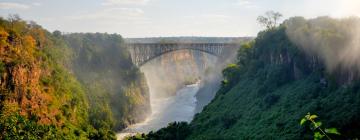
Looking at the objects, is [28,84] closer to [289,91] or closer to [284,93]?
[284,93]

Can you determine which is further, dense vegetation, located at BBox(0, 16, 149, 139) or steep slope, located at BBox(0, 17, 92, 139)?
dense vegetation, located at BBox(0, 16, 149, 139)

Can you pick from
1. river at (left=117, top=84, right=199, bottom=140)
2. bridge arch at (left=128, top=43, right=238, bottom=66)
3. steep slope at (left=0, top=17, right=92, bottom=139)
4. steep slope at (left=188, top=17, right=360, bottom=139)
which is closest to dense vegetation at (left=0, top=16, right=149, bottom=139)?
steep slope at (left=0, top=17, right=92, bottom=139)

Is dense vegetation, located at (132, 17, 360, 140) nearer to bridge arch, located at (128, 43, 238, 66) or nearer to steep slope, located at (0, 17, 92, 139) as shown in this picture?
steep slope, located at (0, 17, 92, 139)

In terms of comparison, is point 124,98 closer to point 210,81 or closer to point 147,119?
point 147,119

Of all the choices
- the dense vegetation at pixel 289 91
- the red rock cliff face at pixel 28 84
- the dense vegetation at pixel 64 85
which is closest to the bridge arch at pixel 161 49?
the dense vegetation at pixel 64 85

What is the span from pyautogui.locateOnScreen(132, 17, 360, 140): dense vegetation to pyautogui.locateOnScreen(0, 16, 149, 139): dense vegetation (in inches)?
550

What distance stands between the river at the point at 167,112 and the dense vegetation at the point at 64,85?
2.20 m

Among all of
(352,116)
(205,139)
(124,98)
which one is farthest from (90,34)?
(352,116)

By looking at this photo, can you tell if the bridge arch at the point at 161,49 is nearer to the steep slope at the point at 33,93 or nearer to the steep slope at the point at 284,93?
the steep slope at the point at 284,93

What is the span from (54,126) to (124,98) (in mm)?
30547

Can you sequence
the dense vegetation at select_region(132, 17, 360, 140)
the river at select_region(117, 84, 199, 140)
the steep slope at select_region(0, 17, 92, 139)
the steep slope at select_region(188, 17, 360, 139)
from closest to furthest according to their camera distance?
the steep slope at select_region(188, 17, 360, 139), the dense vegetation at select_region(132, 17, 360, 140), the steep slope at select_region(0, 17, 92, 139), the river at select_region(117, 84, 199, 140)

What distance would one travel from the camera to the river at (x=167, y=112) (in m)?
77.5

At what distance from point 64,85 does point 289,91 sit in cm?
3157

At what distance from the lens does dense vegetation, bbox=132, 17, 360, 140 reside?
3478 centimetres
